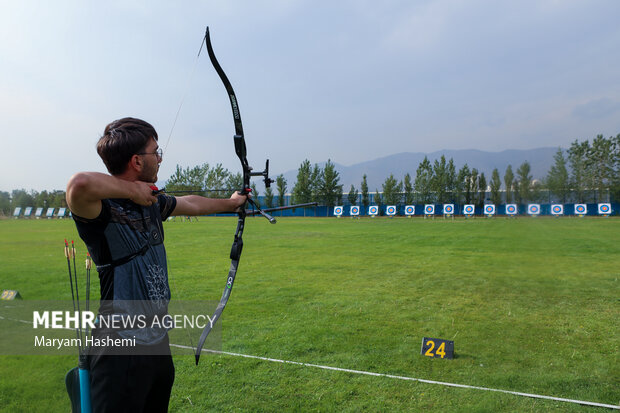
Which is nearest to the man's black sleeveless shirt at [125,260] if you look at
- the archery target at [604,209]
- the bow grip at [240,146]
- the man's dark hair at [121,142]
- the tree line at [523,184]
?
the man's dark hair at [121,142]

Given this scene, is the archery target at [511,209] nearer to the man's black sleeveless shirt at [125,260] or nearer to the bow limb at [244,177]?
the bow limb at [244,177]

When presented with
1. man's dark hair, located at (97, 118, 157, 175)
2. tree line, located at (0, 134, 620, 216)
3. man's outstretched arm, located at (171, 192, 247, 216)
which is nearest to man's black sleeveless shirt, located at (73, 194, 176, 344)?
man's dark hair, located at (97, 118, 157, 175)

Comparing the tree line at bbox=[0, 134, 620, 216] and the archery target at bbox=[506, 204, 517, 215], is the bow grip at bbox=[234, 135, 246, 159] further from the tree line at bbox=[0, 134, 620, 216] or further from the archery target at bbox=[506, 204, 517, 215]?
the archery target at bbox=[506, 204, 517, 215]

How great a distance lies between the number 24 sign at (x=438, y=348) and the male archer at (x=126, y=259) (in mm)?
2810

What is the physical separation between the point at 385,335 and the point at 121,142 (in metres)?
3.70

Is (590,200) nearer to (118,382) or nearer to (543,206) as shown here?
(543,206)

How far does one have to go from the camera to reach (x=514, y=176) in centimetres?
4709

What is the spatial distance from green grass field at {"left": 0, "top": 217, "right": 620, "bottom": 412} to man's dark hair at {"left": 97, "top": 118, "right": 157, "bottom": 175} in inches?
81.9

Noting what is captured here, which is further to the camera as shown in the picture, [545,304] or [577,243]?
[577,243]

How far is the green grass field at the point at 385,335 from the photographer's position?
3062 millimetres

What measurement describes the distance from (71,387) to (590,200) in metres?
54.5

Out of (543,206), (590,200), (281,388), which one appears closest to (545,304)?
(281,388)

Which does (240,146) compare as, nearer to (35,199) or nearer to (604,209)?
(604,209)

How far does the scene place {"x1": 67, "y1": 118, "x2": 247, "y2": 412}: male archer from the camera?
1.50 metres
